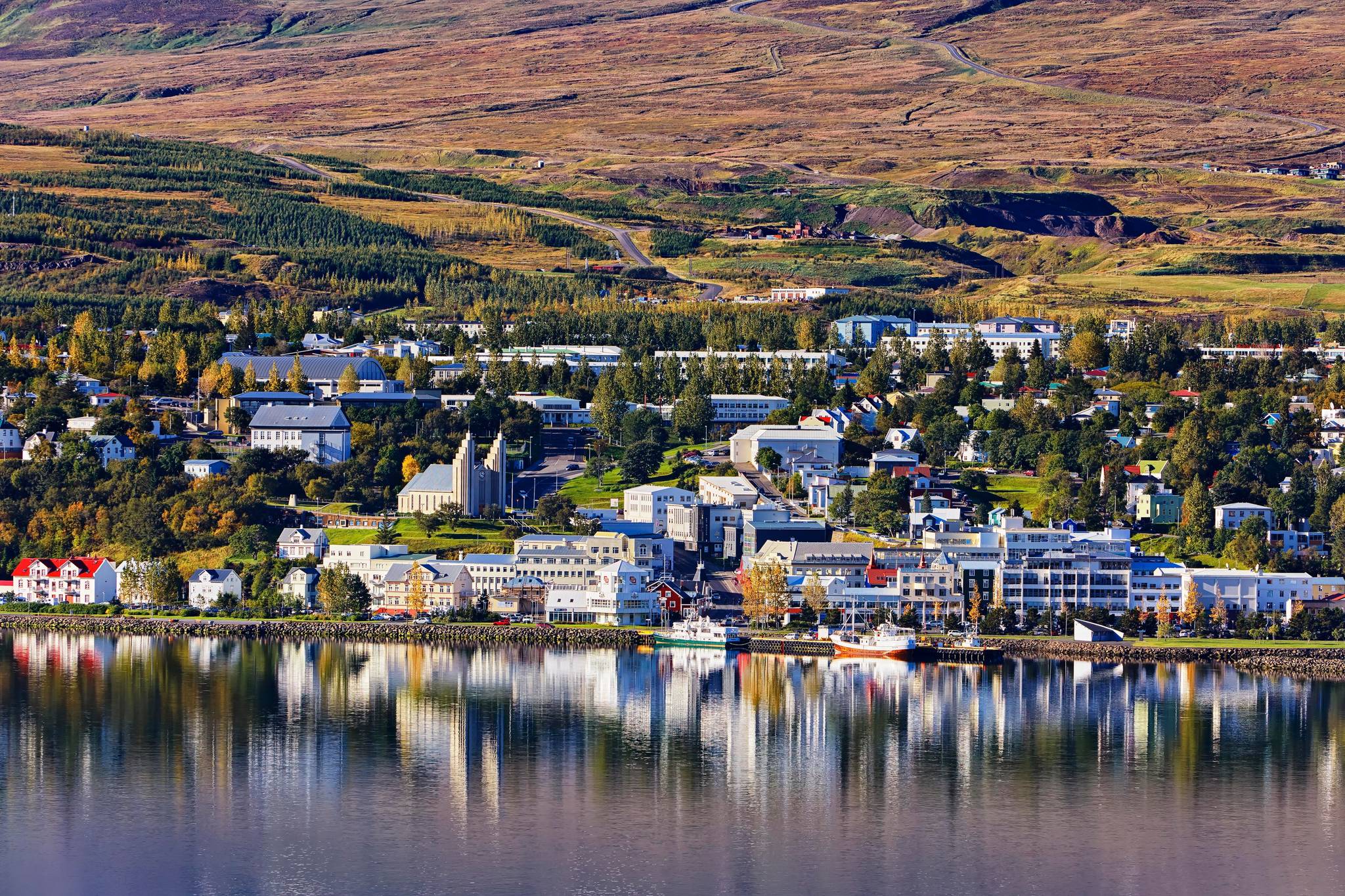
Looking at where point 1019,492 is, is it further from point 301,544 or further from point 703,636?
point 301,544

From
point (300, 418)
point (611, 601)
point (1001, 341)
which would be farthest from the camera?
point (1001, 341)

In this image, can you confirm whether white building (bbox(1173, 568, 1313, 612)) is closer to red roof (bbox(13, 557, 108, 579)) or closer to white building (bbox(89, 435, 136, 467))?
red roof (bbox(13, 557, 108, 579))

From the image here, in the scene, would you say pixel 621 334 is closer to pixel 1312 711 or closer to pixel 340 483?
pixel 340 483

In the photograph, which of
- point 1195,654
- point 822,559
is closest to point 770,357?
point 822,559

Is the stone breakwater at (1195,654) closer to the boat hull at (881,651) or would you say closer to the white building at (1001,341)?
the boat hull at (881,651)

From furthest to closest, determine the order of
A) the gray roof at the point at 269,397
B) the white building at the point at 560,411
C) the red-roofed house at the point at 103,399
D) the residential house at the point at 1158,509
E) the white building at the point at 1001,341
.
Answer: the white building at the point at 1001,341, the white building at the point at 560,411, the gray roof at the point at 269,397, the red-roofed house at the point at 103,399, the residential house at the point at 1158,509

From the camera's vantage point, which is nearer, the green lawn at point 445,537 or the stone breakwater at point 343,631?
the stone breakwater at point 343,631

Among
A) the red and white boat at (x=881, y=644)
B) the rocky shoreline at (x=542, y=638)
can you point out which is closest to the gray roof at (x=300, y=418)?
the rocky shoreline at (x=542, y=638)
